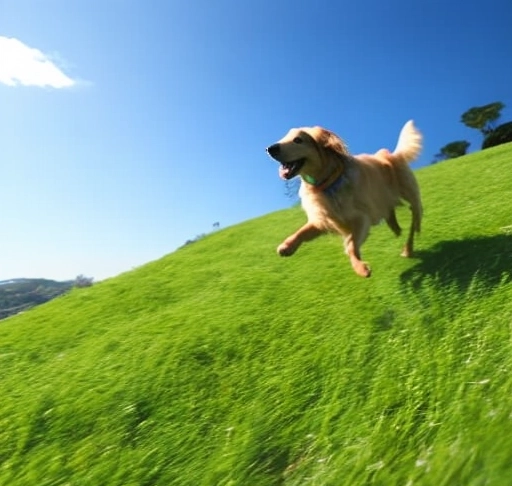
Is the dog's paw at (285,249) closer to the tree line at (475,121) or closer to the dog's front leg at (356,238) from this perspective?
the dog's front leg at (356,238)

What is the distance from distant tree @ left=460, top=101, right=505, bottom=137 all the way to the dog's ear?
5335 centimetres

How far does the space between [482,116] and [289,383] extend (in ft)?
188

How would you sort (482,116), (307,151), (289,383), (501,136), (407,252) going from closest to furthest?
(289,383) < (307,151) < (407,252) < (501,136) < (482,116)

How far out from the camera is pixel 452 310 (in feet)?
13.8

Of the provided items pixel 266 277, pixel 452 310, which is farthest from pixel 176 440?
pixel 266 277

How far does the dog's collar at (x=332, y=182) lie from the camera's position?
5633 mm

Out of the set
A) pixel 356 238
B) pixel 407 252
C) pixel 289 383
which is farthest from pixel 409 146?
pixel 289 383

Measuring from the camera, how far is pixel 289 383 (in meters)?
3.74

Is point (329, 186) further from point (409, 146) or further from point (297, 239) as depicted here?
point (409, 146)

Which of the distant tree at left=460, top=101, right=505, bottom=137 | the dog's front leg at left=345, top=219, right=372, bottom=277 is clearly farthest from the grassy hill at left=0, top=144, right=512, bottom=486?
the distant tree at left=460, top=101, right=505, bottom=137

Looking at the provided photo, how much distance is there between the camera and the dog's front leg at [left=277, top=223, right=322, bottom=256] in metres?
5.48

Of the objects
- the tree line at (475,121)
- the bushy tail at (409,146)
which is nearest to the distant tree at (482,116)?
the tree line at (475,121)

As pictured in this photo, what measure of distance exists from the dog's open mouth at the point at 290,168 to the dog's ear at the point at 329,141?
31cm

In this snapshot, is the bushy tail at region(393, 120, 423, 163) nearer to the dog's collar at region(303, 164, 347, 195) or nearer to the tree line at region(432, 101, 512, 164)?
the dog's collar at region(303, 164, 347, 195)
